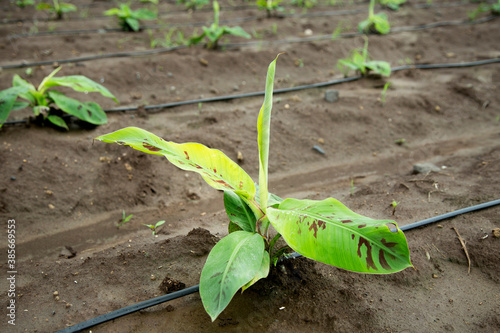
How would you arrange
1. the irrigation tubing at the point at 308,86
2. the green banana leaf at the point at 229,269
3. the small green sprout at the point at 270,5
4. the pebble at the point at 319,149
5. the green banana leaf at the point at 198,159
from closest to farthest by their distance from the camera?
the green banana leaf at the point at 229,269 → the green banana leaf at the point at 198,159 → the pebble at the point at 319,149 → the irrigation tubing at the point at 308,86 → the small green sprout at the point at 270,5

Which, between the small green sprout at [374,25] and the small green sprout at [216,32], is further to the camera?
the small green sprout at [374,25]

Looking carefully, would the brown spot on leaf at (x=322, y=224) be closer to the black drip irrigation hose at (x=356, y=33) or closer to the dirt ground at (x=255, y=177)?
the dirt ground at (x=255, y=177)

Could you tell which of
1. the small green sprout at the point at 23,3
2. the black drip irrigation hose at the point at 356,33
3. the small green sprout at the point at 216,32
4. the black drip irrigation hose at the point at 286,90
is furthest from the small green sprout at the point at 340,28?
the small green sprout at the point at 23,3

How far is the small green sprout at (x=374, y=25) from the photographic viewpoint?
211 inches

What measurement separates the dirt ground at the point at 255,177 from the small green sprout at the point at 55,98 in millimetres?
137

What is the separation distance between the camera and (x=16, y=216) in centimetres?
249

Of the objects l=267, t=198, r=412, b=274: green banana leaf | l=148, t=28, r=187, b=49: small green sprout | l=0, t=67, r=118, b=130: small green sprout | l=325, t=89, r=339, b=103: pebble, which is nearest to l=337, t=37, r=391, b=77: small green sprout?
l=325, t=89, r=339, b=103: pebble

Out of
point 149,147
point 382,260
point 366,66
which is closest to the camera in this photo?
point 382,260

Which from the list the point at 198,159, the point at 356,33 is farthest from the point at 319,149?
the point at 356,33

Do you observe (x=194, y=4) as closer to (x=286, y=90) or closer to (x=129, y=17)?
(x=129, y=17)

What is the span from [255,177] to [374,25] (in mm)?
3858

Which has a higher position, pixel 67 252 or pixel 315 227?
pixel 315 227

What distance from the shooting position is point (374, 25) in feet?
18.5

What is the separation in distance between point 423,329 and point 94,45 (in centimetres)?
493
